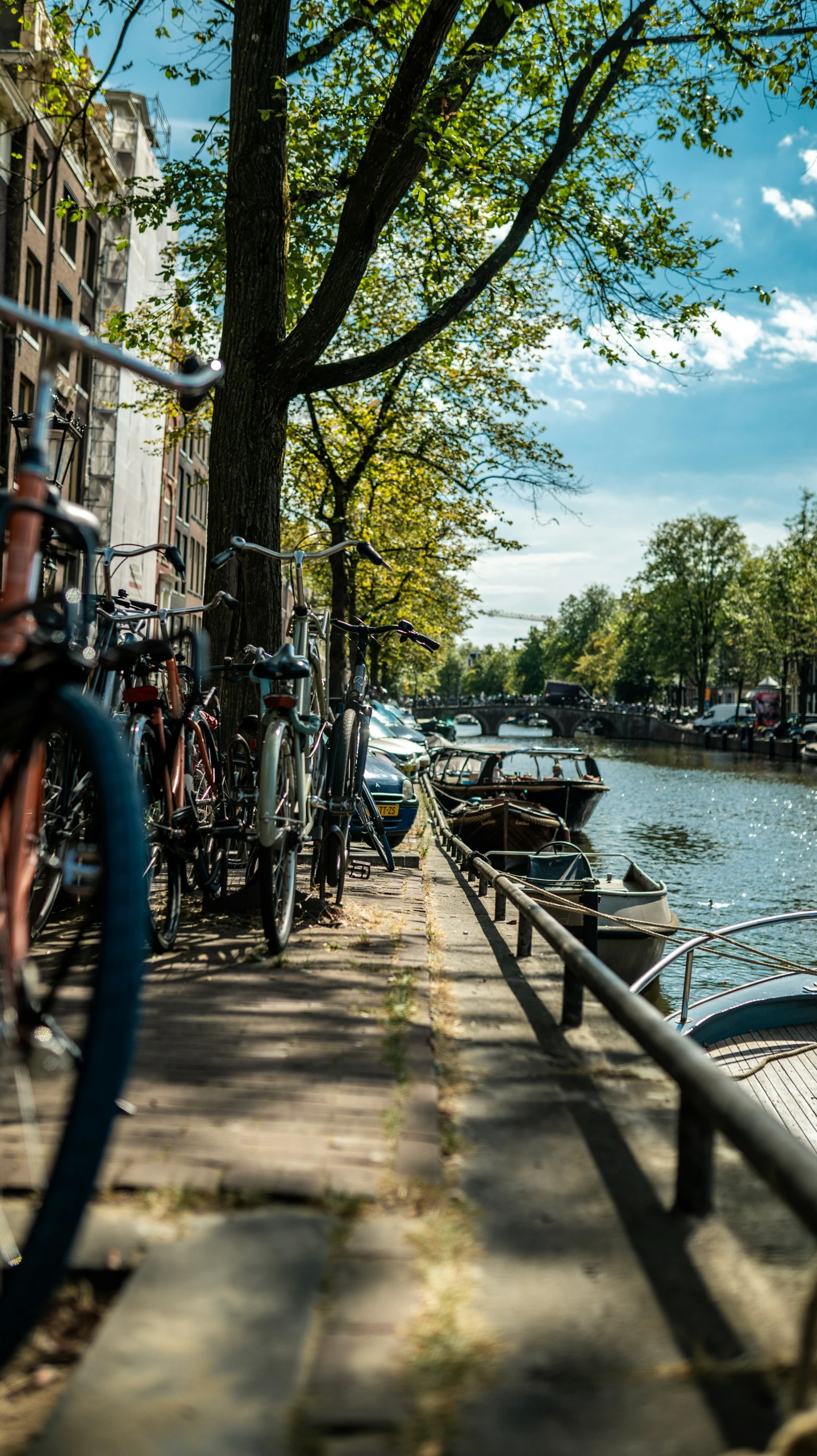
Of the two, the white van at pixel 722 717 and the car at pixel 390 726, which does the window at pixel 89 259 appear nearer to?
the car at pixel 390 726

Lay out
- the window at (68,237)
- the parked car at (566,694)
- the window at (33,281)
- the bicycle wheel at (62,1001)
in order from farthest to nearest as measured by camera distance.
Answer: the parked car at (566,694) < the window at (68,237) < the window at (33,281) < the bicycle wheel at (62,1001)

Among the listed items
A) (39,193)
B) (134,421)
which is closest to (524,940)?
(39,193)

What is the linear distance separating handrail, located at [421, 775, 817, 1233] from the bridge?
258 feet

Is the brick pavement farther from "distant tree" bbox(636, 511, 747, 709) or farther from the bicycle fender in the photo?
"distant tree" bbox(636, 511, 747, 709)

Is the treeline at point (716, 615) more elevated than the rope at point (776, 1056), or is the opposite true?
the treeline at point (716, 615)

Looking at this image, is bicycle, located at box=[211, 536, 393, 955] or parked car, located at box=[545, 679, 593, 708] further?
parked car, located at box=[545, 679, 593, 708]

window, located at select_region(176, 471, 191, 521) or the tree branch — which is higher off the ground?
window, located at select_region(176, 471, 191, 521)

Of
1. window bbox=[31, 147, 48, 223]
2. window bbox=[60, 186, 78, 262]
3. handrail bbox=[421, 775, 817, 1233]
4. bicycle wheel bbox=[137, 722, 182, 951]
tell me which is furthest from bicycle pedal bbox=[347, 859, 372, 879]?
window bbox=[60, 186, 78, 262]

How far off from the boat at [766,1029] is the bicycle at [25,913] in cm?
547

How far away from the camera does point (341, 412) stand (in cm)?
2073

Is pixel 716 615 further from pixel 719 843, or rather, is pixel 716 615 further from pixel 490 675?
pixel 490 675

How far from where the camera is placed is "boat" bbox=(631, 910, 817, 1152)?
7.21 metres

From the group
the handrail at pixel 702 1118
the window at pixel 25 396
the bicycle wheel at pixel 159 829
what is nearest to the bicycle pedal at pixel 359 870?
the bicycle wheel at pixel 159 829

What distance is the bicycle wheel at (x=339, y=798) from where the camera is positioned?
5.21m
